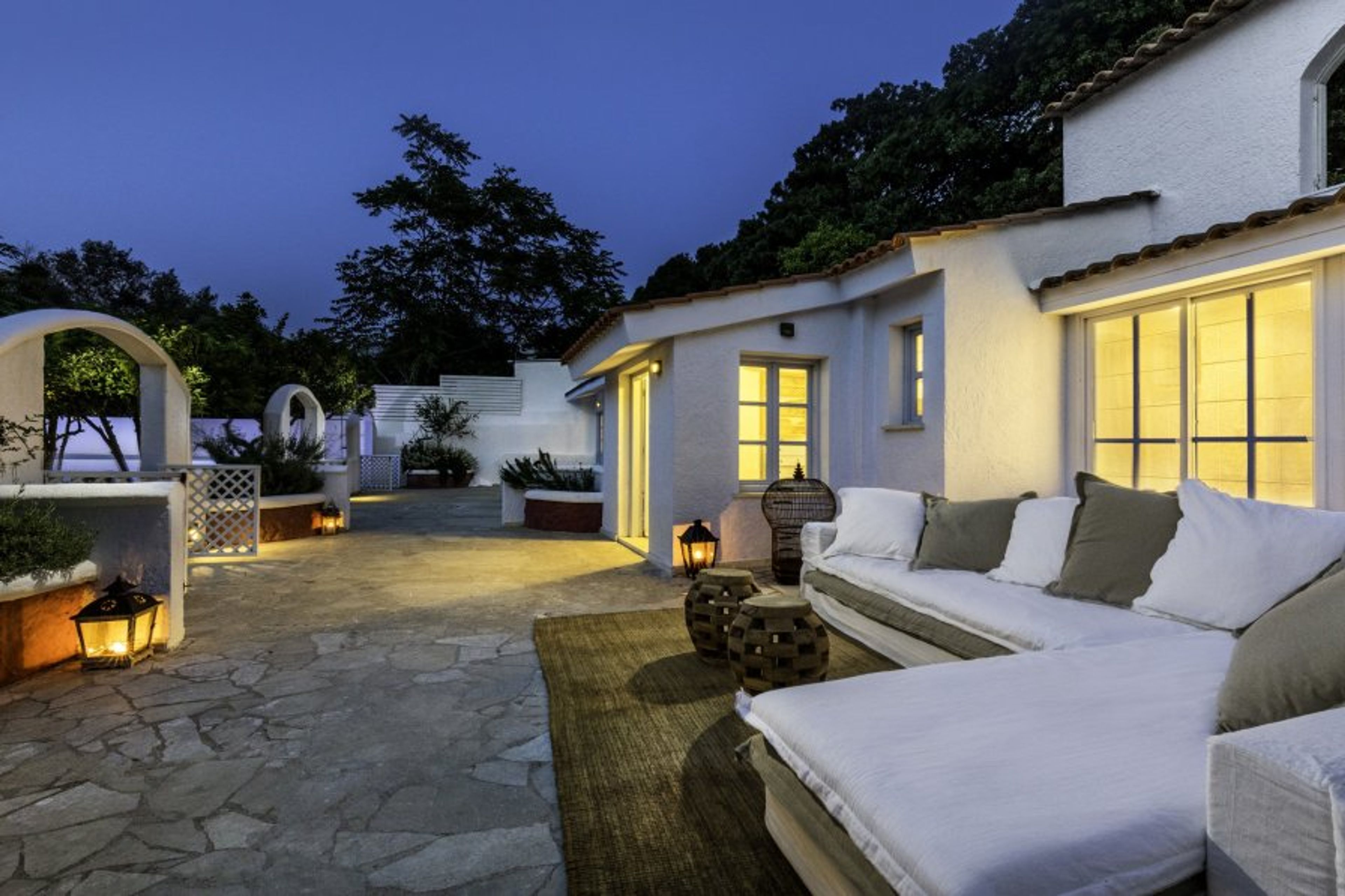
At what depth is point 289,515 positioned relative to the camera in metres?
9.00

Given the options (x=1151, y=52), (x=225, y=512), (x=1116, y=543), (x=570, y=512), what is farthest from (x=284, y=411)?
(x=1151, y=52)

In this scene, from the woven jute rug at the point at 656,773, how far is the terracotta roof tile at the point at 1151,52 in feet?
20.8

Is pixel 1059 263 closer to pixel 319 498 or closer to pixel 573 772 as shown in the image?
pixel 573 772

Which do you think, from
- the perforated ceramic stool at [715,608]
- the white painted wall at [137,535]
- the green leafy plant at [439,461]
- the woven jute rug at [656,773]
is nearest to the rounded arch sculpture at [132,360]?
the white painted wall at [137,535]

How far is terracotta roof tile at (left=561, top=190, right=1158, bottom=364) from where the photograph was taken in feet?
17.8

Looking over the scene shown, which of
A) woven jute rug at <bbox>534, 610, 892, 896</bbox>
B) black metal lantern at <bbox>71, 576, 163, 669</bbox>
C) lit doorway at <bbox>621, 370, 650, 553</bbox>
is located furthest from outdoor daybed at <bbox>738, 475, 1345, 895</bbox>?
lit doorway at <bbox>621, 370, 650, 553</bbox>

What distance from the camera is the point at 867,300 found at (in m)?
6.69

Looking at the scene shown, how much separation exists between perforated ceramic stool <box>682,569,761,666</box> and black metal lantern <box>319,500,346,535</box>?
24.2 feet

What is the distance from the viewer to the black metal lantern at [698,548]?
632 cm

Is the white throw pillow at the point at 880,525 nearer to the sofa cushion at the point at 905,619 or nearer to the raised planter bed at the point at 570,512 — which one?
the sofa cushion at the point at 905,619

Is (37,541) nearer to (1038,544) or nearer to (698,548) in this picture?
(698,548)

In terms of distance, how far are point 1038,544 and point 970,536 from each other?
17.7 inches

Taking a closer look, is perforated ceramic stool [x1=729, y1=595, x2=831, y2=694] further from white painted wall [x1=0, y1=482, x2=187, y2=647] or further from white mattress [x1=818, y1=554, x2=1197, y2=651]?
white painted wall [x1=0, y1=482, x2=187, y2=647]

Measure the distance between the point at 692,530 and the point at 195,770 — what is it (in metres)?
4.24
